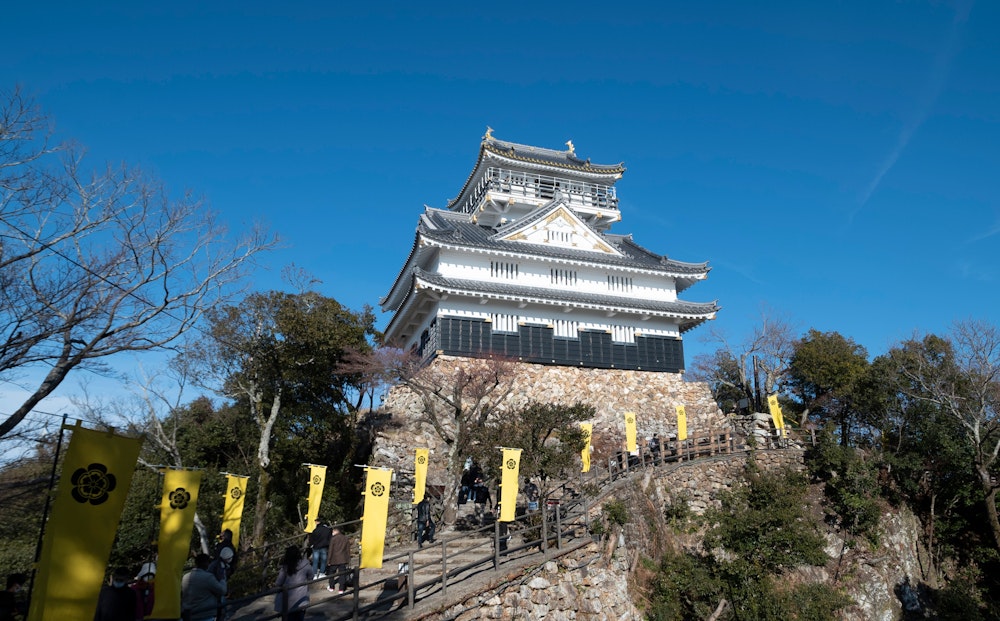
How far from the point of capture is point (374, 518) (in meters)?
11.2

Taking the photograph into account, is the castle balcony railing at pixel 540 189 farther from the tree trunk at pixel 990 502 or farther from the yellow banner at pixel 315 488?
the tree trunk at pixel 990 502

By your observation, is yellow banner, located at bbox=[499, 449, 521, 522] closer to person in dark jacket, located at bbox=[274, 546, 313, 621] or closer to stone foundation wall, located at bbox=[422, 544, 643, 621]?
stone foundation wall, located at bbox=[422, 544, 643, 621]

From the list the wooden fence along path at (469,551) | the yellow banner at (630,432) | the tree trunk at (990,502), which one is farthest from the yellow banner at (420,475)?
the tree trunk at (990,502)

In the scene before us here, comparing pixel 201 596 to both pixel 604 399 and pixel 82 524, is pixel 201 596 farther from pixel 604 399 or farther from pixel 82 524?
pixel 604 399

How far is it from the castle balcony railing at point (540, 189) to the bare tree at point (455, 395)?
1260 cm

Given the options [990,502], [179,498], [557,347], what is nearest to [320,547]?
[179,498]

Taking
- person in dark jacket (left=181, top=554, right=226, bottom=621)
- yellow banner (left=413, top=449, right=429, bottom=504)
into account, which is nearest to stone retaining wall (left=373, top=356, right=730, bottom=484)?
yellow banner (left=413, top=449, right=429, bottom=504)

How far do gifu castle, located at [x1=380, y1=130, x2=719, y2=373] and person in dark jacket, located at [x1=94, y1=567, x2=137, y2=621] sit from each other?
16941 mm

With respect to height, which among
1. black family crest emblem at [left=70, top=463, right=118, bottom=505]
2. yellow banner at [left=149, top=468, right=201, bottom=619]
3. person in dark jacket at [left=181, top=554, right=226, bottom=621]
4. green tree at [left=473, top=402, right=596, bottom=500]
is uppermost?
green tree at [left=473, top=402, right=596, bottom=500]

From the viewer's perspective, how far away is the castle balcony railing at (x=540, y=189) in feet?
109

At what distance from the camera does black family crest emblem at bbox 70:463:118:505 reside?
6.47m

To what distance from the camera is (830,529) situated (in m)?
18.8

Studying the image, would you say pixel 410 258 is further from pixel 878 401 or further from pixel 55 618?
pixel 55 618

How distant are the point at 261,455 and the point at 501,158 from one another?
20942mm
